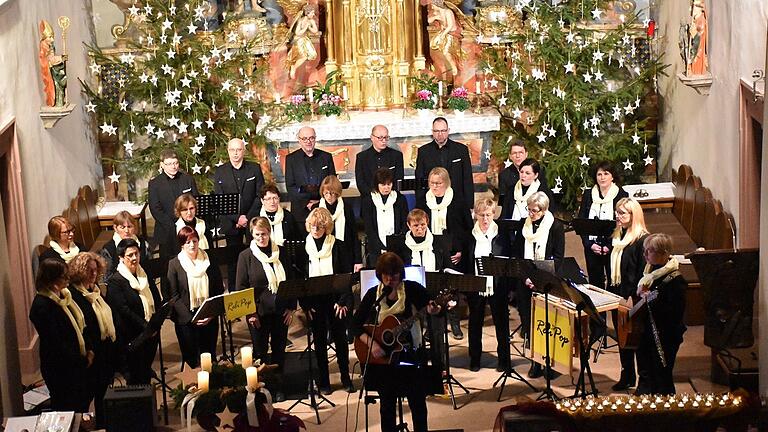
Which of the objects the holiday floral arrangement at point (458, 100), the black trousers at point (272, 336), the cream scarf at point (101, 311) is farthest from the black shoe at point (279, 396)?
the holiday floral arrangement at point (458, 100)

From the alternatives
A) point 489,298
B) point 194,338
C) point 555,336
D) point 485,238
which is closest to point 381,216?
point 485,238

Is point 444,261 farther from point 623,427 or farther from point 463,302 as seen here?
point 623,427

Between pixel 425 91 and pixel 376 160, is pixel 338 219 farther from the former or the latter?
pixel 425 91

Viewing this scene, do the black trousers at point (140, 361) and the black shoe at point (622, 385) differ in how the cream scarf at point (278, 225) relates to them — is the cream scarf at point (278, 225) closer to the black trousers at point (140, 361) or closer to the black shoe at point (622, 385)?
the black trousers at point (140, 361)

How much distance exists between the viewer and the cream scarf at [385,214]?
12219 mm

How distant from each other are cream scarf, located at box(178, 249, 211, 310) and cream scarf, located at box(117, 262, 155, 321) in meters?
0.35

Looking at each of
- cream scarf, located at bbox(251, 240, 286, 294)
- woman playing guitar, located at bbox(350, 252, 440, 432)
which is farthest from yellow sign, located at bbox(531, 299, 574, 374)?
cream scarf, located at bbox(251, 240, 286, 294)

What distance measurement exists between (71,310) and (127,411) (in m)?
0.88

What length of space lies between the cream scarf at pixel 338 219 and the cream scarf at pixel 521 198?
5.14 ft

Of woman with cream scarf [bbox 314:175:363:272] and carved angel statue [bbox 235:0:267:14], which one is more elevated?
carved angel statue [bbox 235:0:267:14]

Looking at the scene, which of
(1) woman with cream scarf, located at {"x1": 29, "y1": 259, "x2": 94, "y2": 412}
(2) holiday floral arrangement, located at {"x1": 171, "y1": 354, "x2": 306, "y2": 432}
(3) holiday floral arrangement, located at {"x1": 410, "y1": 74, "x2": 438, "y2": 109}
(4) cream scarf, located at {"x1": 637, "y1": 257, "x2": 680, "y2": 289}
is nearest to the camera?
(2) holiday floral arrangement, located at {"x1": 171, "y1": 354, "x2": 306, "y2": 432}

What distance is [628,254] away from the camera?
10.5 m

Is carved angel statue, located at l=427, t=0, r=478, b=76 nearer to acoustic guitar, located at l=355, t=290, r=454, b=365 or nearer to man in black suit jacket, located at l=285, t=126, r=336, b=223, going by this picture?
man in black suit jacket, located at l=285, t=126, r=336, b=223

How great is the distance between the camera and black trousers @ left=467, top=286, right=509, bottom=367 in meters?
11.2
